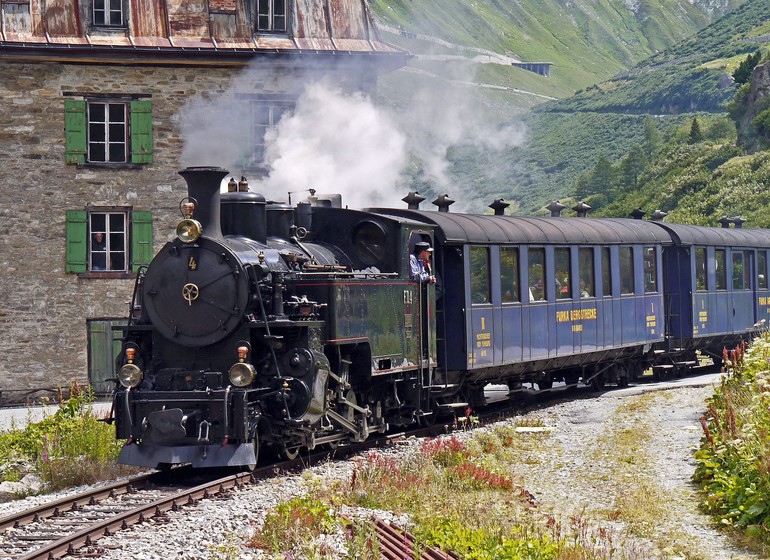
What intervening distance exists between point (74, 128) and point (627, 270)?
475 inches

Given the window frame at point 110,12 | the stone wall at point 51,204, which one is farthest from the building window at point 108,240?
the window frame at point 110,12

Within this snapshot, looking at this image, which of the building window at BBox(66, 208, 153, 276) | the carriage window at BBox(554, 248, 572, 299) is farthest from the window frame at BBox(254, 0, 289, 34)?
the carriage window at BBox(554, 248, 572, 299)

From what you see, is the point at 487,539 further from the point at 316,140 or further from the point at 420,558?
the point at 316,140

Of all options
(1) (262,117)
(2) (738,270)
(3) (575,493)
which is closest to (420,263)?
(3) (575,493)

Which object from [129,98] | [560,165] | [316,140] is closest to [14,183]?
[129,98]

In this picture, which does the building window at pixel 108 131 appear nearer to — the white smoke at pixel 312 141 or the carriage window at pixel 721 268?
the white smoke at pixel 312 141

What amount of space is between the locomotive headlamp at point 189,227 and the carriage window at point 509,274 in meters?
6.18

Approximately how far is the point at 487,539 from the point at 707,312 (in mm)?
16255

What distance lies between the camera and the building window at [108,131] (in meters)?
24.8

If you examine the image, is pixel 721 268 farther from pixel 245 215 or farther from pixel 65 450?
pixel 65 450

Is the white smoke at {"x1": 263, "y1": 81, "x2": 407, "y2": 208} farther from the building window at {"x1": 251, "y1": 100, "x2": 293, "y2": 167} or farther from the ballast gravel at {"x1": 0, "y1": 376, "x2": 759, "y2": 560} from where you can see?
the ballast gravel at {"x1": 0, "y1": 376, "x2": 759, "y2": 560}

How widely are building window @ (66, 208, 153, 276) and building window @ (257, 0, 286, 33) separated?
4987 mm

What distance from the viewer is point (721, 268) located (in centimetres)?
2477

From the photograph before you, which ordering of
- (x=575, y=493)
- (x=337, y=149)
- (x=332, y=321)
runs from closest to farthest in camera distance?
(x=575, y=493) < (x=332, y=321) < (x=337, y=149)
